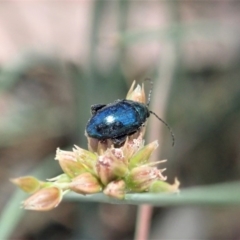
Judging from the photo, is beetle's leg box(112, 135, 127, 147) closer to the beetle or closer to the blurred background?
the beetle

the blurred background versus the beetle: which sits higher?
the blurred background

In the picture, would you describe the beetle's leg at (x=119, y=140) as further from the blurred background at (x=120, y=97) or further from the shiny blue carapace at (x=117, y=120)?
the blurred background at (x=120, y=97)

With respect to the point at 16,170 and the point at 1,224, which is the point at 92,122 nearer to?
the point at 1,224

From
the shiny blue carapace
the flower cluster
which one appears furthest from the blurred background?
the flower cluster

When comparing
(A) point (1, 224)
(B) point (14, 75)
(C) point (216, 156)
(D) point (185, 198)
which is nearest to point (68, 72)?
(B) point (14, 75)

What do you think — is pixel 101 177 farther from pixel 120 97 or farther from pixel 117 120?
pixel 120 97
